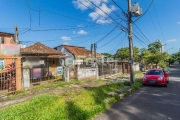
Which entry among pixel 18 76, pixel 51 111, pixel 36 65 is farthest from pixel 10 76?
pixel 36 65

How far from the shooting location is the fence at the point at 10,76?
6705 mm

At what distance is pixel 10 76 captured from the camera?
6.75 m

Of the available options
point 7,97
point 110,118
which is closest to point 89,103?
point 110,118

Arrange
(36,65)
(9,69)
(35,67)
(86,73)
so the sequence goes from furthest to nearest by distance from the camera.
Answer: (86,73), (36,65), (35,67), (9,69)

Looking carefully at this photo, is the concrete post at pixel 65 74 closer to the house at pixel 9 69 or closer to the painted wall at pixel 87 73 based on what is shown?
the painted wall at pixel 87 73

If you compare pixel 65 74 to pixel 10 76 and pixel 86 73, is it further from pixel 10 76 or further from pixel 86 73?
pixel 10 76

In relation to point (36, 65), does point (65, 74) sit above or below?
below

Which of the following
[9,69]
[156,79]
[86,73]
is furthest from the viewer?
[86,73]

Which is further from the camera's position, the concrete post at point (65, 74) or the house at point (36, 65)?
the concrete post at point (65, 74)

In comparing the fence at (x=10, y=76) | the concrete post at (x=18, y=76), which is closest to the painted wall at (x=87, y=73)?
the concrete post at (x=18, y=76)

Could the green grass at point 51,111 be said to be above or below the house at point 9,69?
below

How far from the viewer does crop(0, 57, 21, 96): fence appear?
6705 millimetres

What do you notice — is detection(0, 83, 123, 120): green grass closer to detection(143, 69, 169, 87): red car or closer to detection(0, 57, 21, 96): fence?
detection(0, 57, 21, 96): fence

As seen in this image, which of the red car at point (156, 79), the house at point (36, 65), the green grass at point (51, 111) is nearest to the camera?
the green grass at point (51, 111)
